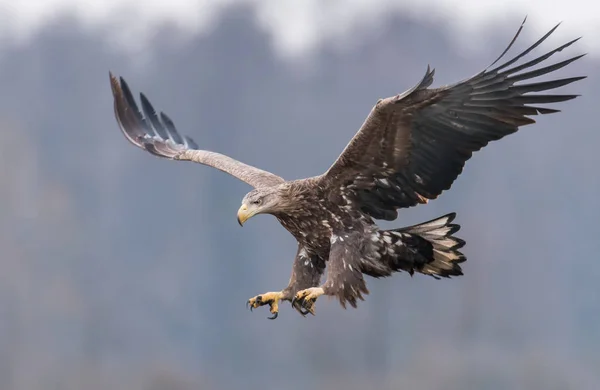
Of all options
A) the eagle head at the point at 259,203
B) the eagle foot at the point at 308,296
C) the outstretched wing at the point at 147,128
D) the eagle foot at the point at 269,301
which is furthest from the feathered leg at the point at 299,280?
the outstretched wing at the point at 147,128

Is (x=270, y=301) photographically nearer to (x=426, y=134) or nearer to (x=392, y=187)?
(x=392, y=187)

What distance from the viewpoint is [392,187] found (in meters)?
7.86

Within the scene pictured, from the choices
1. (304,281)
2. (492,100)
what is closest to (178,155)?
(304,281)

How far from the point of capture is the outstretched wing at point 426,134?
7.26 m

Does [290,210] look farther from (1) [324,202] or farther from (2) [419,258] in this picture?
(2) [419,258]

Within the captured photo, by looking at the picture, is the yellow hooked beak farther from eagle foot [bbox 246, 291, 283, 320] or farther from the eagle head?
eagle foot [bbox 246, 291, 283, 320]

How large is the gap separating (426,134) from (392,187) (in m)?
0.55

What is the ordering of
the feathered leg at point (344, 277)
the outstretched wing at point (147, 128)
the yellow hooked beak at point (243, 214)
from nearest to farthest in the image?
the feathered leg at point (344, 277) → the yellow hooked beak at point (243, 214) → the outstretched wing at point (147, 128)

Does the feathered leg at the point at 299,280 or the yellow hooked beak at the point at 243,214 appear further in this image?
the feathered leg at the point at 299,280

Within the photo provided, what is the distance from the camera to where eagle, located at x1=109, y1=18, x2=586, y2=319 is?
7.31 meters

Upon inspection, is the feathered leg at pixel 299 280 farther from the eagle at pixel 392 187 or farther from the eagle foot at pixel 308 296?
the eagle foot at pixel 308 296

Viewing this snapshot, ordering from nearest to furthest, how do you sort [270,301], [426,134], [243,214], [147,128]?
1. [426,134]
2. [243,214]
3. [270,301]
4. [147,128]

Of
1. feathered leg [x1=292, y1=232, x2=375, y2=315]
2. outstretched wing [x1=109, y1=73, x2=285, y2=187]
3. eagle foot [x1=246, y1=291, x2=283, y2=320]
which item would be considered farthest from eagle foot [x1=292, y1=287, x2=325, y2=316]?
outstretched wing [x1=109, y1=73, x2=285, y2=187]

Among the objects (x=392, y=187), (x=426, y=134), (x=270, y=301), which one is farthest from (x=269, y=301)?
(x=426, y=134)
